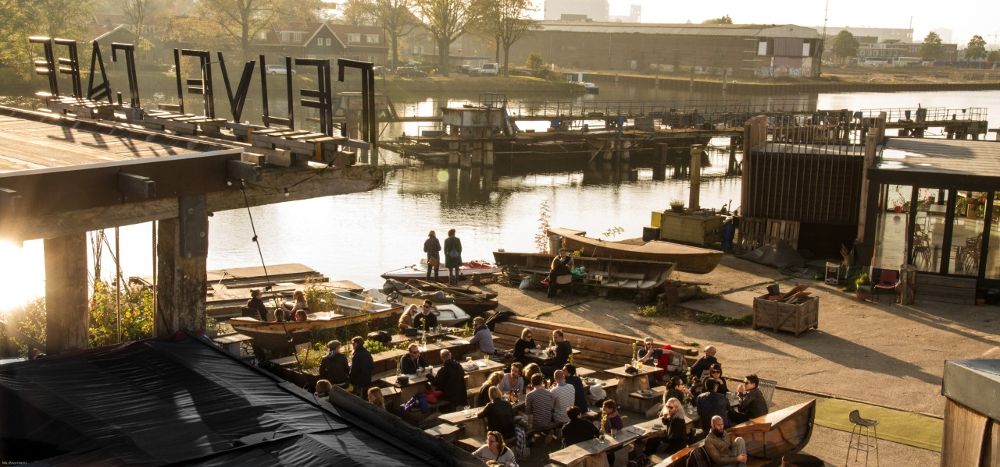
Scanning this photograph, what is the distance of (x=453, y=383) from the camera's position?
15703 millimetres

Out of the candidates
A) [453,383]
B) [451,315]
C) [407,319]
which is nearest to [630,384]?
[453,383]

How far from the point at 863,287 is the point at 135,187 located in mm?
18674

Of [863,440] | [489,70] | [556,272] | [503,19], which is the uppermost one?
[503,19]

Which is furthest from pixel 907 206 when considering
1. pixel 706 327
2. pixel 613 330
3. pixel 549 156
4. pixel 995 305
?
pixel 549 156

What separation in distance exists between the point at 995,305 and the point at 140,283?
65.9ft

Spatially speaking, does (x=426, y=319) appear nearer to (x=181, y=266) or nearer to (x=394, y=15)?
(x=181, y=266)

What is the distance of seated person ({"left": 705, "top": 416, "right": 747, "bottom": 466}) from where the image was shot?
12961mm

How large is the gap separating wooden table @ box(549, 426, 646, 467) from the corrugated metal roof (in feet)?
407

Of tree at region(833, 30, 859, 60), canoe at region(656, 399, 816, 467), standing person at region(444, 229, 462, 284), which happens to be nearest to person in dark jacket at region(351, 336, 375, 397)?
canoe at region(656, 399, 816, 467)

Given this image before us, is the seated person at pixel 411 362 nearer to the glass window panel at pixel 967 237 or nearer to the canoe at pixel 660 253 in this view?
the canoe at pixel 660 253

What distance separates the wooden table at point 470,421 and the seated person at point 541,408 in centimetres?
74

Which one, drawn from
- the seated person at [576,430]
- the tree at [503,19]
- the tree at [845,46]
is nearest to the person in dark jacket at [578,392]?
the seated person at [576,430]

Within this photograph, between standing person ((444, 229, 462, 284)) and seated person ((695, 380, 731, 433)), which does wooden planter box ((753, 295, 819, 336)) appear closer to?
seated person ((695, 380, 731, 433))

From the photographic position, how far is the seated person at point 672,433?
1447cm
